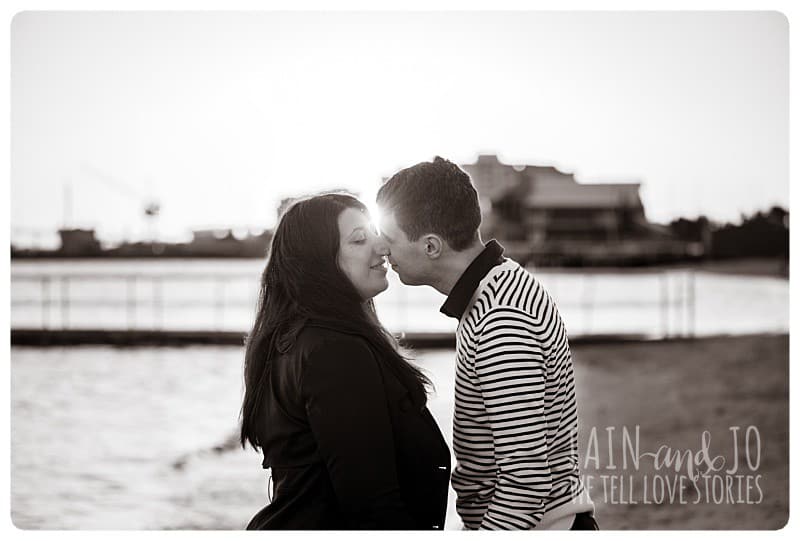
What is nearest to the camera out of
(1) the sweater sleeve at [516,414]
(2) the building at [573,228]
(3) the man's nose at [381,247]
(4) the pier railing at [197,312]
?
(1) the sweater sleeve at [516,414]

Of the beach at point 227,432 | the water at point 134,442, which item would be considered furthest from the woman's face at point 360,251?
the beach at point 227,432

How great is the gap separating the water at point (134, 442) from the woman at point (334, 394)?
38.3 inches

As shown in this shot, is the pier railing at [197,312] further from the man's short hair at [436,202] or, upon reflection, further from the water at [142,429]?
the man's short hair at [436,202]

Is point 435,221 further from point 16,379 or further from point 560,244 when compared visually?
point 560,244

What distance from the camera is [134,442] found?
782 cm

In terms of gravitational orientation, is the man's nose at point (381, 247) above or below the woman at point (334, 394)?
above

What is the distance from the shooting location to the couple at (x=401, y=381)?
173 cm

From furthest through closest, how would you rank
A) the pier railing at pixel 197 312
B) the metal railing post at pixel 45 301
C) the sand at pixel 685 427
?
1. the pier railing at pixel 197 312
2. the metal railing post at pixel 45 301
3. the sand at pixel 685 427

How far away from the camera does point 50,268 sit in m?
49.9

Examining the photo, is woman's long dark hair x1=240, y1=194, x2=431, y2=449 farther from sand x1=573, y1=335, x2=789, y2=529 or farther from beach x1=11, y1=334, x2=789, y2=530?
sand x1=573, y1=335, x2=789, y2=529

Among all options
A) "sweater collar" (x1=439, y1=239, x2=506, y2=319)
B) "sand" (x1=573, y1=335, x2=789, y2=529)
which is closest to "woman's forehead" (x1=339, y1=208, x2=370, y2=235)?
"sweater collar" (x1=439, y1=239, x2=506, y2=319)

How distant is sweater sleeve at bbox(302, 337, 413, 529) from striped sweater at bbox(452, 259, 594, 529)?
8.3 inches

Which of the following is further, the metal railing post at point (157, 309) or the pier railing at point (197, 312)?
the metal railing post at point (157, 309)

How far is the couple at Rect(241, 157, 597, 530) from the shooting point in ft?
5.68
